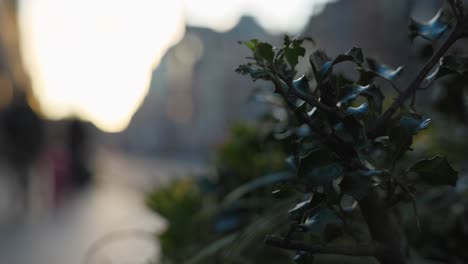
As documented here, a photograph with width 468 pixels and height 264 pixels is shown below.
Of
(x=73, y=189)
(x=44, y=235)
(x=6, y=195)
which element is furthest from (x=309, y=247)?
(x=73, y=189)

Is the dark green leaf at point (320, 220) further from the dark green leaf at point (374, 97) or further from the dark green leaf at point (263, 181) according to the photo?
the dark green leaf at point (263, 181)

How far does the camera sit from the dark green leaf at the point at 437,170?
1.48 ft

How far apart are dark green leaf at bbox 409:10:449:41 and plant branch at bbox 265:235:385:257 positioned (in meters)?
0.22

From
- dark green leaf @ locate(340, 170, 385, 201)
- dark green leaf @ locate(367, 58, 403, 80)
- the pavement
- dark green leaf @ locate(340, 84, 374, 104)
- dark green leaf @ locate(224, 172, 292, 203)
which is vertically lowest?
the pavement

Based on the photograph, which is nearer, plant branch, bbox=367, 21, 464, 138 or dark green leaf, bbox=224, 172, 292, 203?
plant branch, bbox=367, 21, 464, 138

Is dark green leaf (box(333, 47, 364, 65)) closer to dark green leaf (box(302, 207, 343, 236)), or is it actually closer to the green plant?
the green plant

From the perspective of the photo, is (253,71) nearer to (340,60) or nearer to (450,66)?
(340,60)

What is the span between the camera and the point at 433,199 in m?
1.11

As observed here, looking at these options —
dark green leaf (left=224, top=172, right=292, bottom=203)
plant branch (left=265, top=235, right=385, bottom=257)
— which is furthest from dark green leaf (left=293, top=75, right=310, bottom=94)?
dark green leaf (left=224, top=172, right=292, bottom=203)

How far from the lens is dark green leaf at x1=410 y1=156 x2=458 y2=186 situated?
450 mm

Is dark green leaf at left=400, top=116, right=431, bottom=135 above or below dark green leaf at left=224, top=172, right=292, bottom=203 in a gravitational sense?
above

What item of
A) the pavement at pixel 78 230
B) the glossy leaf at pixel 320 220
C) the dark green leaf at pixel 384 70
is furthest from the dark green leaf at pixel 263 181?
the pavement at pixel 78 230

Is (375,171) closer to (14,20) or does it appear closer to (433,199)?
(433,199)

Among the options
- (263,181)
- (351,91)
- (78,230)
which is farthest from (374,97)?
(78,230)
